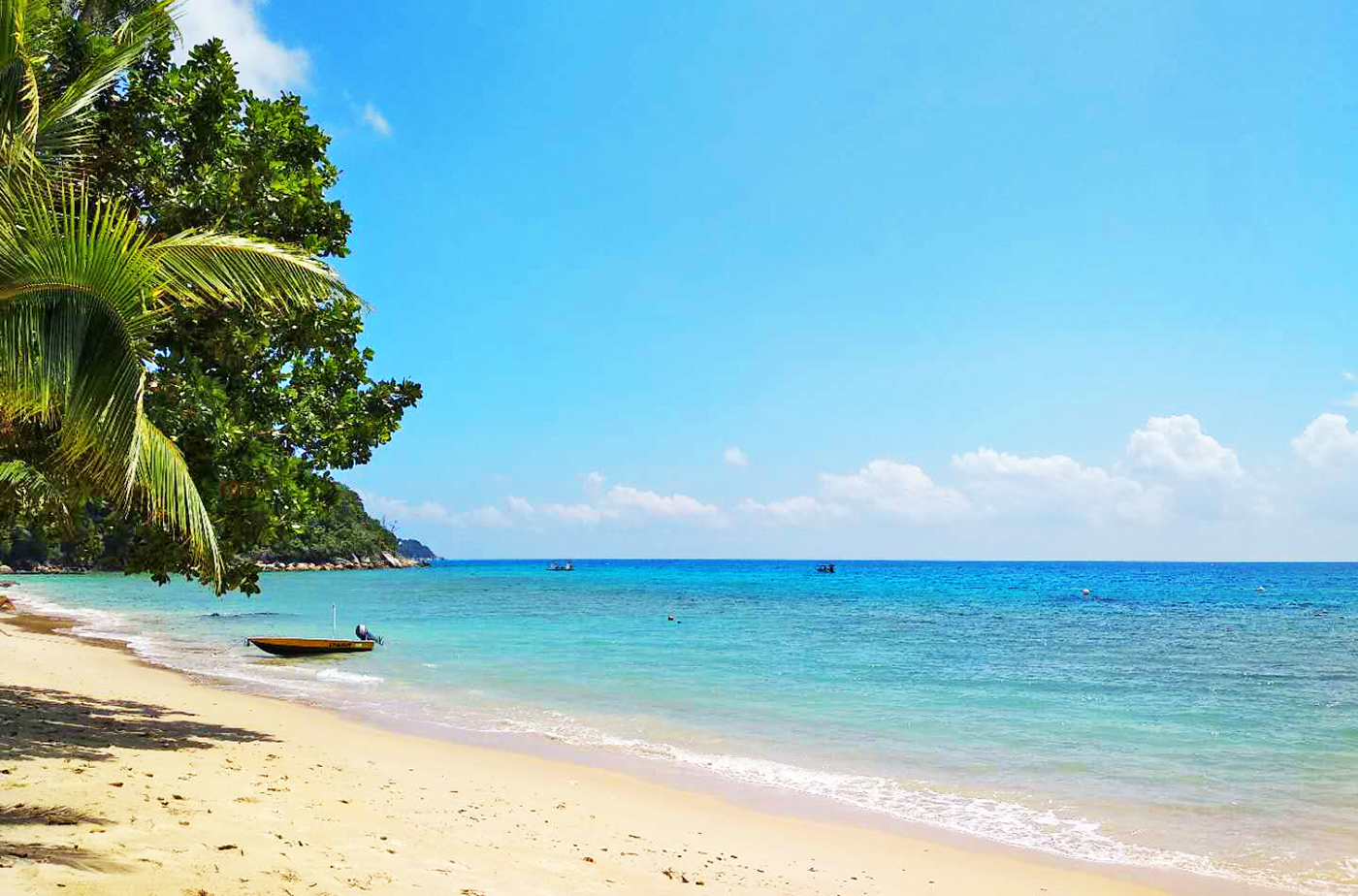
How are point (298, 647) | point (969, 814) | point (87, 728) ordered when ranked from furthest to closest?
1. point (298, 647)
2. point (87, 728)
3. point (969, 814)

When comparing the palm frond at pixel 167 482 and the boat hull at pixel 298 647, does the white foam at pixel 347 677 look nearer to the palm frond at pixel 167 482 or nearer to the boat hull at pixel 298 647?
the boat hull at pixel 298 647

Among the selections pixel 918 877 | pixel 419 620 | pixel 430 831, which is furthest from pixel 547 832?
pixel 419 620

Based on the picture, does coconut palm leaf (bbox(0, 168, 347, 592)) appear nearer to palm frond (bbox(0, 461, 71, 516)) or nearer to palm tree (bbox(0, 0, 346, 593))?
palm tree (bbox(0, 0, 346, 593))

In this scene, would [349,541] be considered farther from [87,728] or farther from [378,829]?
[378,829]

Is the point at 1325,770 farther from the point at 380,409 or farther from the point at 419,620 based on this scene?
the point at 419,620

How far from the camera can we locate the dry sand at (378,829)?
614cm

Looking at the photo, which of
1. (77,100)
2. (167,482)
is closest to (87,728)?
(167,482)

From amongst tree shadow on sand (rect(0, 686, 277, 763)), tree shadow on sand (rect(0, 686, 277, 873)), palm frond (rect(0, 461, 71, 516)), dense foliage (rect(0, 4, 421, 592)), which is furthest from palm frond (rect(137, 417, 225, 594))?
palm frond (rect(0, 461, 71, 516))

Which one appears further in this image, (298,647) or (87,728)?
(298,647)

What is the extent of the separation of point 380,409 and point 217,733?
5486mm

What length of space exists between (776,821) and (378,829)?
4.83m

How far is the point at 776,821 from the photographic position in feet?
34.6

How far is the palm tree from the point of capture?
4.98 m

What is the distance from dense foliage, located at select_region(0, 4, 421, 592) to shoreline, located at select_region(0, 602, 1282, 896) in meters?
3.46
